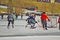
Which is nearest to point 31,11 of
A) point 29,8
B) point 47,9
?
point 29,8

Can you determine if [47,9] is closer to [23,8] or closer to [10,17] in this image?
[23,8]

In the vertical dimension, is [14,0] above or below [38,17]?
above

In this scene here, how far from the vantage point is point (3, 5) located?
877 inches

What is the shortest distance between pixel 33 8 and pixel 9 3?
2405 millimetres

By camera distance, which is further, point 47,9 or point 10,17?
point 47,9

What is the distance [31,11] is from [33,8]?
744mm

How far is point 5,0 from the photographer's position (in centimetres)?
2222

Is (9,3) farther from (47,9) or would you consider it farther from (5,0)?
(47,9)

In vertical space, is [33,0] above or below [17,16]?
above

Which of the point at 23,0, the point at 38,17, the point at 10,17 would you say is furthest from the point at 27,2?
the point at 10,17

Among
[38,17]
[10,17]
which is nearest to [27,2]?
[38,17]

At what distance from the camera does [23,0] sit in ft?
74.0

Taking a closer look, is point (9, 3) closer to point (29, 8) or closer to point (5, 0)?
point (5, 0)

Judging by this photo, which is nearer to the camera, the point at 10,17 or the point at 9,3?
the point at 10,17
